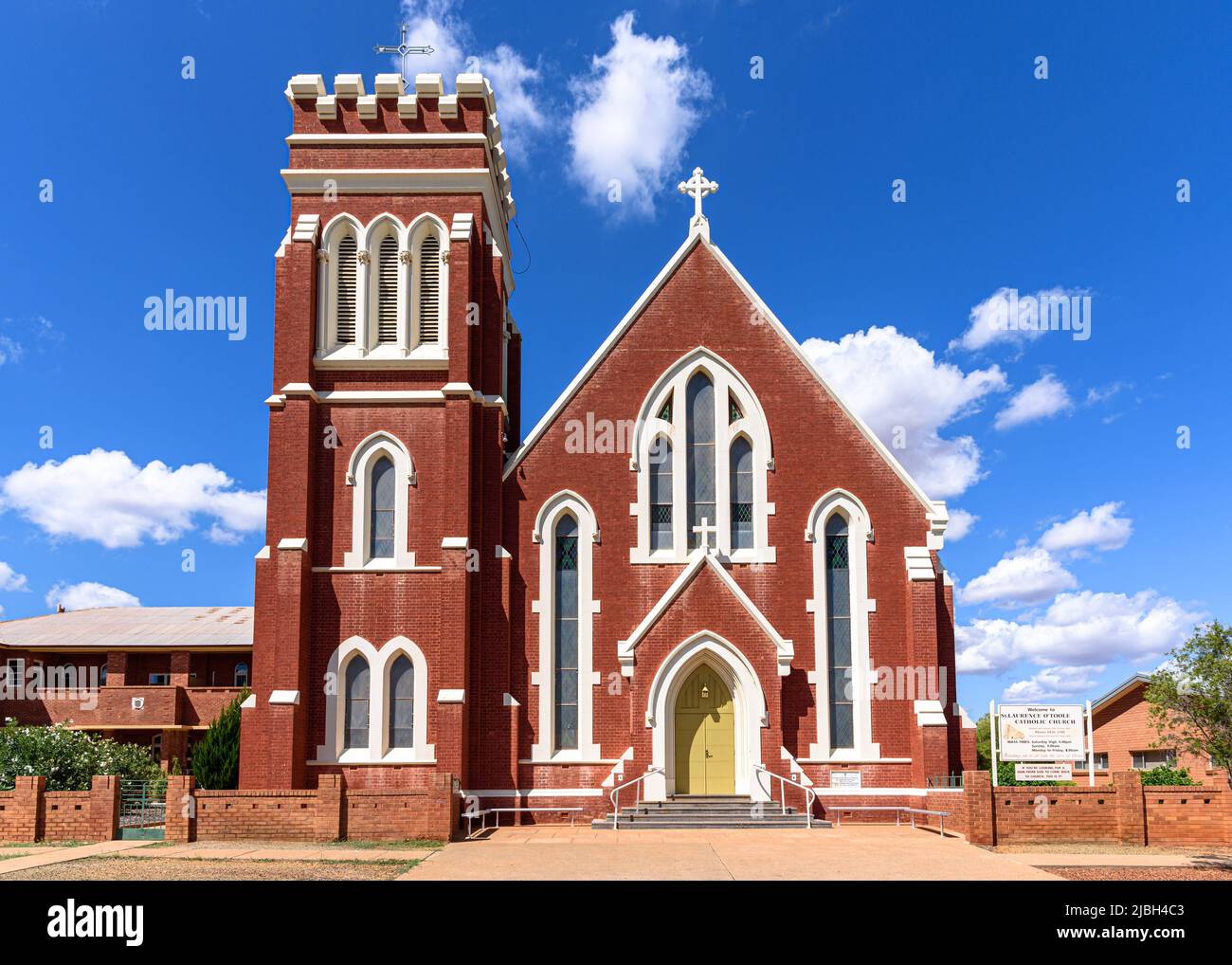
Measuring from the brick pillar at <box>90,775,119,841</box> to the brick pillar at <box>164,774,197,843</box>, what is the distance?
150 cm

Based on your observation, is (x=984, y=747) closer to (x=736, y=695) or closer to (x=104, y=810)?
(x=736, y=695)

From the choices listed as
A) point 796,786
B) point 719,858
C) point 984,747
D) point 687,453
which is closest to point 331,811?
point 719,858

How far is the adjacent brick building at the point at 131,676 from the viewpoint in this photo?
41125 millimetres

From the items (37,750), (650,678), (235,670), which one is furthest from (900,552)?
(235,670)

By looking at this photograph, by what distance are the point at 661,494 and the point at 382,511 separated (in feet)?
20.6

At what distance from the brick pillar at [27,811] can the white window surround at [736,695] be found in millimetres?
11648

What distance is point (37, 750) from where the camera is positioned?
25203 millimetres

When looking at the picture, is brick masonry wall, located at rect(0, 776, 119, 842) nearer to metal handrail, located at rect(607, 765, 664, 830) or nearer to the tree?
metal handrail, located at rect(607, 765, 664, 830)

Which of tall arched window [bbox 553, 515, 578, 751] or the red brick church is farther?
tall arched window [bbox 553, 515, 578, 751]

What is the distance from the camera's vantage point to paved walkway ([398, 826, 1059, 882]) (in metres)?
16.4

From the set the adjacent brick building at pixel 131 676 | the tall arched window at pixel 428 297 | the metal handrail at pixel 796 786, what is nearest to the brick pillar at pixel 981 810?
the metal handrail at pixel 796 786

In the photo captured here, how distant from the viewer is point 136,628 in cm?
4641

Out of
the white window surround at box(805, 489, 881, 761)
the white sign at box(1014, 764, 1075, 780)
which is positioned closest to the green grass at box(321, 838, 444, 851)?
the white window surround at box(805, 489, 881, 761)

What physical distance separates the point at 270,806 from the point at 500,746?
5818 millimetres
